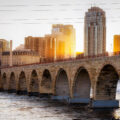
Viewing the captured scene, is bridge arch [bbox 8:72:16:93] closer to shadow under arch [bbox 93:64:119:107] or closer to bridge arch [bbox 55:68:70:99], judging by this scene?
bridge arch [bbox 55:68:70:99]

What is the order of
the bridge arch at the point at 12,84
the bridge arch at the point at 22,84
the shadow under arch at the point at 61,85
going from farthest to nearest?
the bridge arch at the point at 12,84 → the bridge arch at the point at 22,84 → the shadow under arch at the point at 61,85

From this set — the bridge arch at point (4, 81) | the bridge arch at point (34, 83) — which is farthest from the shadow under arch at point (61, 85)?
the bridge arch at point (4, 81)

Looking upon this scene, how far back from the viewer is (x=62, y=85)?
2576 inches

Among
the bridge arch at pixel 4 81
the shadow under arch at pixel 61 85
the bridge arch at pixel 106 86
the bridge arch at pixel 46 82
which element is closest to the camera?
the bridge arch at pixel 106 86

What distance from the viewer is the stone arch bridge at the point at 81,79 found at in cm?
4712

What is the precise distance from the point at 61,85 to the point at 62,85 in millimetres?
242

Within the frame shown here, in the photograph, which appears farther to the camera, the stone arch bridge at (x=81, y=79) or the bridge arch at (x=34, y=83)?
the bridge arch at (x=34, y=83)

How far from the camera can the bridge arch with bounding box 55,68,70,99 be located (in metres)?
63.8

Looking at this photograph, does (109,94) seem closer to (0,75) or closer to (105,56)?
(105,56)

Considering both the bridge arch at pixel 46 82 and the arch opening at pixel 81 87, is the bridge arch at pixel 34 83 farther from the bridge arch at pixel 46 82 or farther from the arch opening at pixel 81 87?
the arch opening at pixel 81 87

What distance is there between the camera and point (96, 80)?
4806cm

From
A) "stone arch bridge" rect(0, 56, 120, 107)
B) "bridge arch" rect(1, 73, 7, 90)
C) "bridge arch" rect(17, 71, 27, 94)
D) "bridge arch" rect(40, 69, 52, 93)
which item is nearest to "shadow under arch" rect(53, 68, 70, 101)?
"stone arch bridge" rect(0, 56, 120, 107)

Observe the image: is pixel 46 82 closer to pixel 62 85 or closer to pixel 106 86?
pixel 62 85

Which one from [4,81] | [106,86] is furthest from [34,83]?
[106,86]
